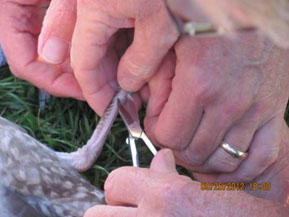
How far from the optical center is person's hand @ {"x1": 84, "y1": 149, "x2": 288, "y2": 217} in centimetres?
88

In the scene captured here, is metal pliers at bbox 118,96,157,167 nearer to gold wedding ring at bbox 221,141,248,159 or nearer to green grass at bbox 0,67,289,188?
gold wedding ring at bbox 221,141,248,159

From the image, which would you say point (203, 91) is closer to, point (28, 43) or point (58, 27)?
point (58, 27)

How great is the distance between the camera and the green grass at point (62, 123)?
158 cm

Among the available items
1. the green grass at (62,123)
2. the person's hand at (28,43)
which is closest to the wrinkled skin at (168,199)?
the person's hand at (28,43)

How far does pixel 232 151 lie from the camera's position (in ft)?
3.66

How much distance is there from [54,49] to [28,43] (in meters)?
0.24

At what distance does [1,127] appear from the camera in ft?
4.04

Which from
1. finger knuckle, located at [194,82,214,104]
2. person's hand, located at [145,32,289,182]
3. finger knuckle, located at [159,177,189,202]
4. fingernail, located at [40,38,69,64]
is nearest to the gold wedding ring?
person's hand, located at [145,32,289,182]

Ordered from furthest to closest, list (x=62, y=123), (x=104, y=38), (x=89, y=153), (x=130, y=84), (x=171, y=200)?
(x=62, y=123), (x=89, y=153), (x=130, y=84), (x=104, y=38), (x=171, y=200)

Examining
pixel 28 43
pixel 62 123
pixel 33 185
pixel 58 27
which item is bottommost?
pixel 62 123

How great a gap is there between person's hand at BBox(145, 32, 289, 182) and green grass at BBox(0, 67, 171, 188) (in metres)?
0.43

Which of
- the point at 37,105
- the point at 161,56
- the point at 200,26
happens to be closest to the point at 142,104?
the point at 161,56

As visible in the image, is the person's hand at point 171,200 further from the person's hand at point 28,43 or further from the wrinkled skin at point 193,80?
the person's hand at point 28,43

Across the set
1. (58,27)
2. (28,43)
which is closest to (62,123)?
(28,43)
